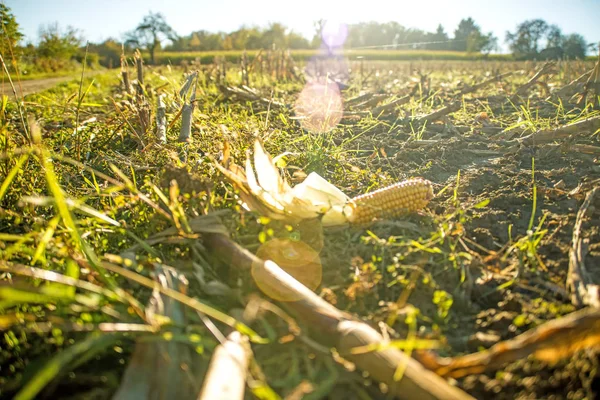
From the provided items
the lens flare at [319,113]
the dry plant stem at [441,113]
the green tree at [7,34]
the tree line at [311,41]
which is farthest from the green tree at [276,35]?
the dry plant stem at [441,113]

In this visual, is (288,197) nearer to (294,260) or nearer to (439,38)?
(294,260)

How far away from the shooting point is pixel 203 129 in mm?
3793

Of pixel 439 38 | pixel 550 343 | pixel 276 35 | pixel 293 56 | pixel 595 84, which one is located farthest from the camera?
Result: pixel 439 38

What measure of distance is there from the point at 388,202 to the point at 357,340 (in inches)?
42.8

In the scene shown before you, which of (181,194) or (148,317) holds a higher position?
(181,194)

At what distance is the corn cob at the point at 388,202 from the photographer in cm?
207

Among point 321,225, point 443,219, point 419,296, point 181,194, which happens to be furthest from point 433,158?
point 181,194

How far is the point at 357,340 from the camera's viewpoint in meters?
1.15

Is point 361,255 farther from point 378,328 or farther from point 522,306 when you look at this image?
point 522,306

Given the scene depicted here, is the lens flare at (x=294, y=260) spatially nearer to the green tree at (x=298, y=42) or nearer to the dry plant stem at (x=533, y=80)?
the dry plant stem at (x=533, y=80)

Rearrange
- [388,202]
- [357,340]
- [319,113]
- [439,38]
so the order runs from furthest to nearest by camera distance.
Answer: [439,38] < [319,113] < [388,202] < [357,340]

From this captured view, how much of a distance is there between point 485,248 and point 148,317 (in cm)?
163

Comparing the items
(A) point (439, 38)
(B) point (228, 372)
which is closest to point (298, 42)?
(A) point (439, 38)

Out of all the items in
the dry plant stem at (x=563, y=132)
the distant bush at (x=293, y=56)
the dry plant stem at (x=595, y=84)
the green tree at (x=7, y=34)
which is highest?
the distant bush at (x=293, y=56)
